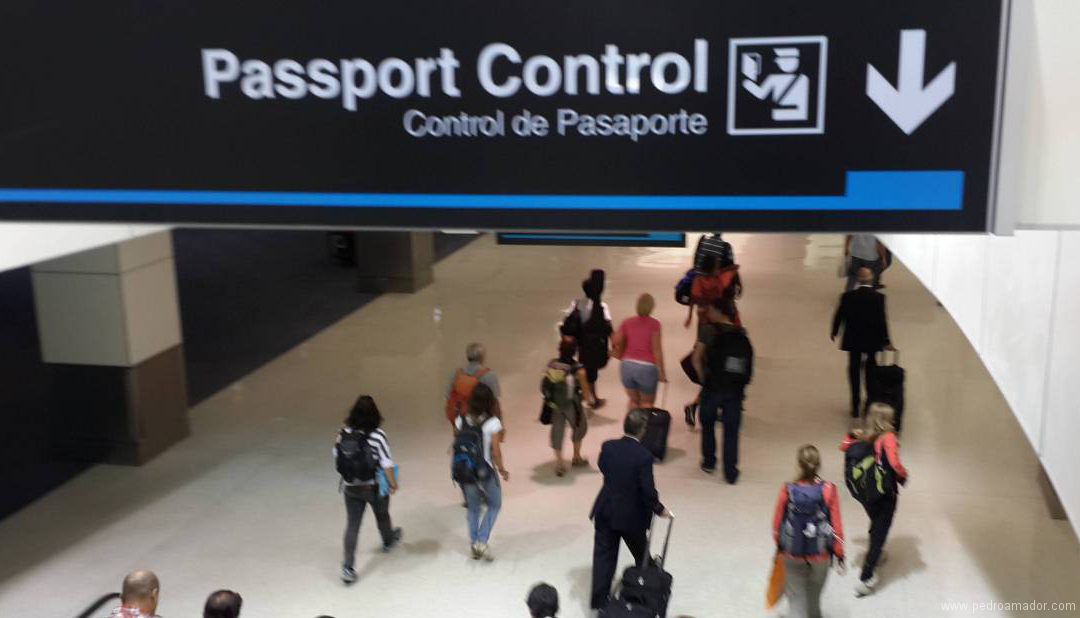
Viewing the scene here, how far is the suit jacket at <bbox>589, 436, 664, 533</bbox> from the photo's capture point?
20.1 feet

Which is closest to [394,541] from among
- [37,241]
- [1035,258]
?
[37,241]

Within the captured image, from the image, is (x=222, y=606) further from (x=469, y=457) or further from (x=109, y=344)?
(x=109, y=344)

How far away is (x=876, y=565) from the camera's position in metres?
7.05

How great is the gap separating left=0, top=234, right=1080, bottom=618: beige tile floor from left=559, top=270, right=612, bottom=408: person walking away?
0.89m

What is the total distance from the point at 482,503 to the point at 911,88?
5433mm

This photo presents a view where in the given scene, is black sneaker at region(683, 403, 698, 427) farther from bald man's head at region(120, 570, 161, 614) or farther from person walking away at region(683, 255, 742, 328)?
bald man's head at region(120, 570, 161, 614)

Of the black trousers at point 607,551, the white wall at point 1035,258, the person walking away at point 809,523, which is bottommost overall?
the black trousers at point 607,551

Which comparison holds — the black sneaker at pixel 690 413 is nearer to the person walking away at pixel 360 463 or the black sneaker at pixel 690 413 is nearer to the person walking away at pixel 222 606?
the person walking away at pixel 360 463

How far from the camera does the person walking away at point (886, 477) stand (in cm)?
653

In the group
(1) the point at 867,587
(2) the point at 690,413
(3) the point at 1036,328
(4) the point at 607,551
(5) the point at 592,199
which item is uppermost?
(5) the point at 592,199

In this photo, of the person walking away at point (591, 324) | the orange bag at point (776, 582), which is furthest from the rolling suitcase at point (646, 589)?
the person walking away at point (591, 324)

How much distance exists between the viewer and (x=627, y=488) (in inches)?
245

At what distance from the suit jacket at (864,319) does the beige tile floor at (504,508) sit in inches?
39.5

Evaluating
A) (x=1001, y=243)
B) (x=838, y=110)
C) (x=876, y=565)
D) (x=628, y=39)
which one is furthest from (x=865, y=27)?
(x=876, y=565)
